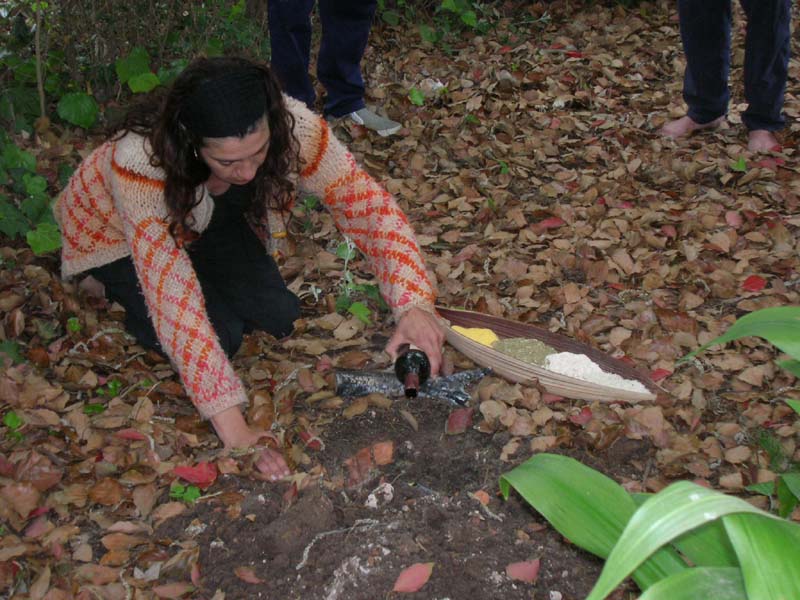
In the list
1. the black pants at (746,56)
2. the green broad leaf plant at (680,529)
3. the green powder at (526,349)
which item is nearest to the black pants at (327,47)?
the black pants at (746,56)

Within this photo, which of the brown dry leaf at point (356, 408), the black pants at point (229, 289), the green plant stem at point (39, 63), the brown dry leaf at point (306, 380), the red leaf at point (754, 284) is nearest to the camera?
the brown dry leaf at point (356, 408)

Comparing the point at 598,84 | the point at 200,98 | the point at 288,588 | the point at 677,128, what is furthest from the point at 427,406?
the point at 598,84

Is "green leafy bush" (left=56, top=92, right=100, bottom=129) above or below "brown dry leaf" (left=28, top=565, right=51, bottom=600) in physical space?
above

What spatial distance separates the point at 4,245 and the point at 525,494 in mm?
2350

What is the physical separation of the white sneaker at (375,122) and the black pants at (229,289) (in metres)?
1.24

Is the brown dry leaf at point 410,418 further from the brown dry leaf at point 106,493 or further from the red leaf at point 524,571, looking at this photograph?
the brown dry leaf at point 106,493

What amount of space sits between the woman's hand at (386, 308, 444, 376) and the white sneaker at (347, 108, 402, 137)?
1752 millimetres

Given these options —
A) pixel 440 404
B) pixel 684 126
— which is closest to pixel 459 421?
pixel 440 404

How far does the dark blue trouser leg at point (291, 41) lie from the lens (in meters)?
3.41

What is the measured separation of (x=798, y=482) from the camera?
1.56 m

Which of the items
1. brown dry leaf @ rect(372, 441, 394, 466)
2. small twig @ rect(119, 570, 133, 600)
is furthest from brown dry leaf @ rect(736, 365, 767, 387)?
small twig @ rect(119, 570, 133, 600)

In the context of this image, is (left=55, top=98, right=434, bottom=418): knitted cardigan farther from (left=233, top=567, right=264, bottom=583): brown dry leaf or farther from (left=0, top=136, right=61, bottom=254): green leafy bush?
(left=233, top=567, right=264, bottom=583): brown dry leaf

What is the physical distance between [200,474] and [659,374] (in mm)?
1306

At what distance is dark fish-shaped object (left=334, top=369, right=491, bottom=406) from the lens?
238cm
